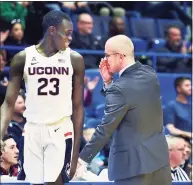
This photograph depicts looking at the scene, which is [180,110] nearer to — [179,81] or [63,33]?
[179,81]

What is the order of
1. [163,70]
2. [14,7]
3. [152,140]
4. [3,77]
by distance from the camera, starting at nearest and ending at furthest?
[152,140] < [3,77] < [14,7] < [163,70]

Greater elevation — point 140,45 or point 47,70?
point 140,45

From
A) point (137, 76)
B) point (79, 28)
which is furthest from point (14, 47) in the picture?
point (137, 76)

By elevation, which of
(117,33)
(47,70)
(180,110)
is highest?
(117,33)

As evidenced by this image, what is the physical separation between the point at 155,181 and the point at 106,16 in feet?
16.3

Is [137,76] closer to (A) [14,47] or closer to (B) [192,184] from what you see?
(B) [192,184]

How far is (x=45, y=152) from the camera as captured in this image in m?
4.34

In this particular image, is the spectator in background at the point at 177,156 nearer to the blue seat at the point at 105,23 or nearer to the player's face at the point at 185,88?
the player's face at the point at 185,88

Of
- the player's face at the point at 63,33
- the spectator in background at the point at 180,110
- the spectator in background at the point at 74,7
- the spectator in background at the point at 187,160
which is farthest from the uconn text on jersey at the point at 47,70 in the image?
the spectator in background at the point at 74,7

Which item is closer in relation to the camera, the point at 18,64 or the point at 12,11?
the point at 18,64

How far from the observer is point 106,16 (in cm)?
905

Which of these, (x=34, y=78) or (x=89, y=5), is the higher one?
(x=89, y=5)

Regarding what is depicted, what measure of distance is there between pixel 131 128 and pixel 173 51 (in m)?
4.62

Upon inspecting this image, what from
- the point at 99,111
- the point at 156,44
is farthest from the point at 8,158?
the point at 156,44
